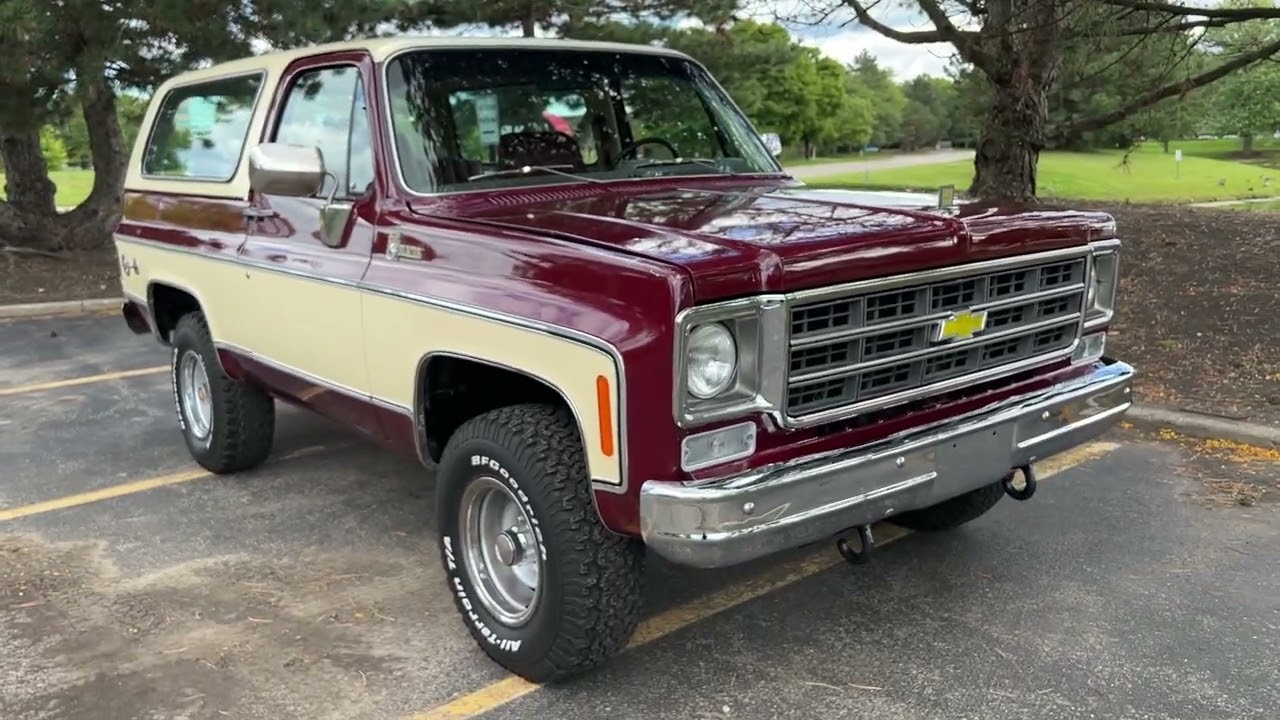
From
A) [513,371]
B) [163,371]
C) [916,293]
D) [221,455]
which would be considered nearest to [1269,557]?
[916,293]

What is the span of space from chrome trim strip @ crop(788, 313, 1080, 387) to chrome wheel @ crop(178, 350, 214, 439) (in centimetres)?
367

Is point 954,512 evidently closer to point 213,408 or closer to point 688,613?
point 688,613

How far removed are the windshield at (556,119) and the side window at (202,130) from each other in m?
1.30

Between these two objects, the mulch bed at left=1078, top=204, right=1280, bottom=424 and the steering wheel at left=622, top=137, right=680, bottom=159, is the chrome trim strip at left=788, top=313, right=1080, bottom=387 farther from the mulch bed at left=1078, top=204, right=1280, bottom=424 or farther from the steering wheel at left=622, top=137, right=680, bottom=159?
the mulch bed at left=1078, top=204, right=1280, bottom=424

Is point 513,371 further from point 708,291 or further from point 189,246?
point 189,246

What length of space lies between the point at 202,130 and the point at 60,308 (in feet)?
22.2

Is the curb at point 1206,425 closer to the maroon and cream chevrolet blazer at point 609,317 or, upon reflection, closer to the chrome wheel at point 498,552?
the maroon and cream chevrolet blazer at point 609,317

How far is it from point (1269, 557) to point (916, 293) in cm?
227

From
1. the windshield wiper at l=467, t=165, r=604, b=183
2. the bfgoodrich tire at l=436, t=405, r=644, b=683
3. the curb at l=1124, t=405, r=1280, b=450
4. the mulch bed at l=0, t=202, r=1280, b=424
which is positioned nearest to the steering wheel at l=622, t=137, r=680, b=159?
the windshield wiper at l=467, t=165, r=604, b=183

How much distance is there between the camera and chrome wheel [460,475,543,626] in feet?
11.4

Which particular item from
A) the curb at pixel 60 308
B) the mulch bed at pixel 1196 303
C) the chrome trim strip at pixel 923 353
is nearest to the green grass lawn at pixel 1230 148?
the mulch bed at pixel 1196 303

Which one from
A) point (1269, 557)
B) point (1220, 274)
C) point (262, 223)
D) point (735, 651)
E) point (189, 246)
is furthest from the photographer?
point (1220, 274)

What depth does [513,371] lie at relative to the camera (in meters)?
3.25

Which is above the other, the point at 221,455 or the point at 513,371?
the point at 513,371
